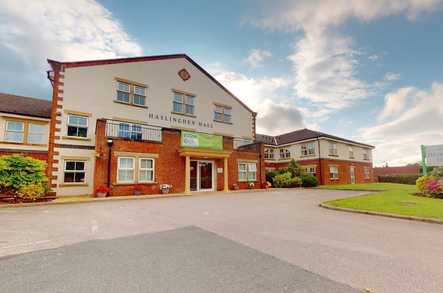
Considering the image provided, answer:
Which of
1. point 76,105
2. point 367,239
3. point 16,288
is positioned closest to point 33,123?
point 76,105

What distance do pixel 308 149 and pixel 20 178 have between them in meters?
29.8

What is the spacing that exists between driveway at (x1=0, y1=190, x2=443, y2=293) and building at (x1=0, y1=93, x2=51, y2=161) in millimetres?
11782

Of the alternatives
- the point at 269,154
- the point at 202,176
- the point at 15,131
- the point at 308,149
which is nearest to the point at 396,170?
the point at 308,149

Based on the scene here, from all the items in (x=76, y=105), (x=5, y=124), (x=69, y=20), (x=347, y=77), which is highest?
(x=69, y=20)

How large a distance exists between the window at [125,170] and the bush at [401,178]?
35636 mm

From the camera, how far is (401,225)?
6.79 metres

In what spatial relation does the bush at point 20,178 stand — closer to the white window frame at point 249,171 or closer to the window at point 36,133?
the window at point 36,133

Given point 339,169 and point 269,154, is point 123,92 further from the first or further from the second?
point 339,169

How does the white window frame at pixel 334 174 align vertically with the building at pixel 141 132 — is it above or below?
below

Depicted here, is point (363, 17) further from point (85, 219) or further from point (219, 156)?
point (85, 219)

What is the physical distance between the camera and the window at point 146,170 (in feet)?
52.7

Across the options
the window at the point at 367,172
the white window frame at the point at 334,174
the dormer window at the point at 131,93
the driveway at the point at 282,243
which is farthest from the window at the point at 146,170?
the window at the point at 367,172

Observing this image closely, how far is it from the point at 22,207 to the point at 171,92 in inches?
557

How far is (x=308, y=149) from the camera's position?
102 ft
